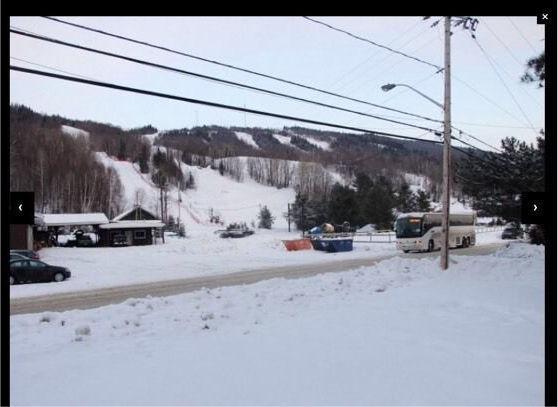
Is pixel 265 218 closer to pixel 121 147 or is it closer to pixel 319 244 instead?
pixel 319 244

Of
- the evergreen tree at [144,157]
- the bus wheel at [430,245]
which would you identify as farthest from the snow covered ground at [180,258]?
the evergreen tree at [144,157]

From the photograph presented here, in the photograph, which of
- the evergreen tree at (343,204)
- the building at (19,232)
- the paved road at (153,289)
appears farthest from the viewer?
the evergreen tree at (343,204)

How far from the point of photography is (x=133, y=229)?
28406mm

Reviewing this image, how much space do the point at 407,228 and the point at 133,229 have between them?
17181 millimetres

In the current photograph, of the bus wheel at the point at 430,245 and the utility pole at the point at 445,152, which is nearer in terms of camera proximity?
the utility pole at the point at 445,152

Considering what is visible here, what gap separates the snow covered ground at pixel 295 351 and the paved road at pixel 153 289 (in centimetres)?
250

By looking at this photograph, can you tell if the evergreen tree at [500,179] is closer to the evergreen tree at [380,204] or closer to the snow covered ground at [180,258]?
the evergreen tree at [380,204]

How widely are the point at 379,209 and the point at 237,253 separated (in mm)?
10383

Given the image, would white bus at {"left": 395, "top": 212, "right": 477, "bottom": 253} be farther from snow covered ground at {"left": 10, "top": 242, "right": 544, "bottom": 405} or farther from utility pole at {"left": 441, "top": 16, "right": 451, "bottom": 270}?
snow covered ground at {"left": 10, "top": 242, "right": 544, "bottom": 405}

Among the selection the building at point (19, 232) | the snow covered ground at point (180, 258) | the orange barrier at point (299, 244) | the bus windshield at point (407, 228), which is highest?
the building at point (19, 232)

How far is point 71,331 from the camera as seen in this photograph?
7227mm

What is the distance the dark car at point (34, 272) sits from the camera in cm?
1517

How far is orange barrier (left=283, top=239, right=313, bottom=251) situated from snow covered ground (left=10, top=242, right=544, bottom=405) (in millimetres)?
16127
